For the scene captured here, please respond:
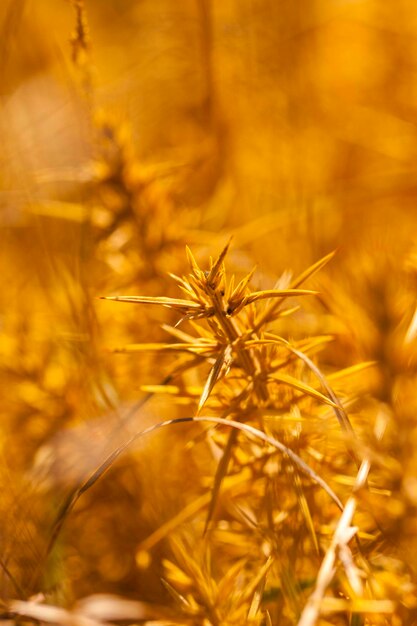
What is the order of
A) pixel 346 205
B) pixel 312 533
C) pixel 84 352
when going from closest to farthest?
pixel 312 533 → pixel 84 352 → pixel 346 205

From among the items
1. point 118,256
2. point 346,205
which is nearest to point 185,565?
point 118,256

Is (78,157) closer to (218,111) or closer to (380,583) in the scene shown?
(218,111)

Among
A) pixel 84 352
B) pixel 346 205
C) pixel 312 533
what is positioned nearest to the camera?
pixel 312 533

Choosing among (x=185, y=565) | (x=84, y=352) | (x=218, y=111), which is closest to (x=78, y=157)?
(x=218, y=111)

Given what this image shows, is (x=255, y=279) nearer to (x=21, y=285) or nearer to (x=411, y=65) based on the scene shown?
(x=21, y=285)

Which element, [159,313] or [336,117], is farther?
[336,117]

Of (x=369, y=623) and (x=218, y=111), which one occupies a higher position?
(x=218, y=111)
